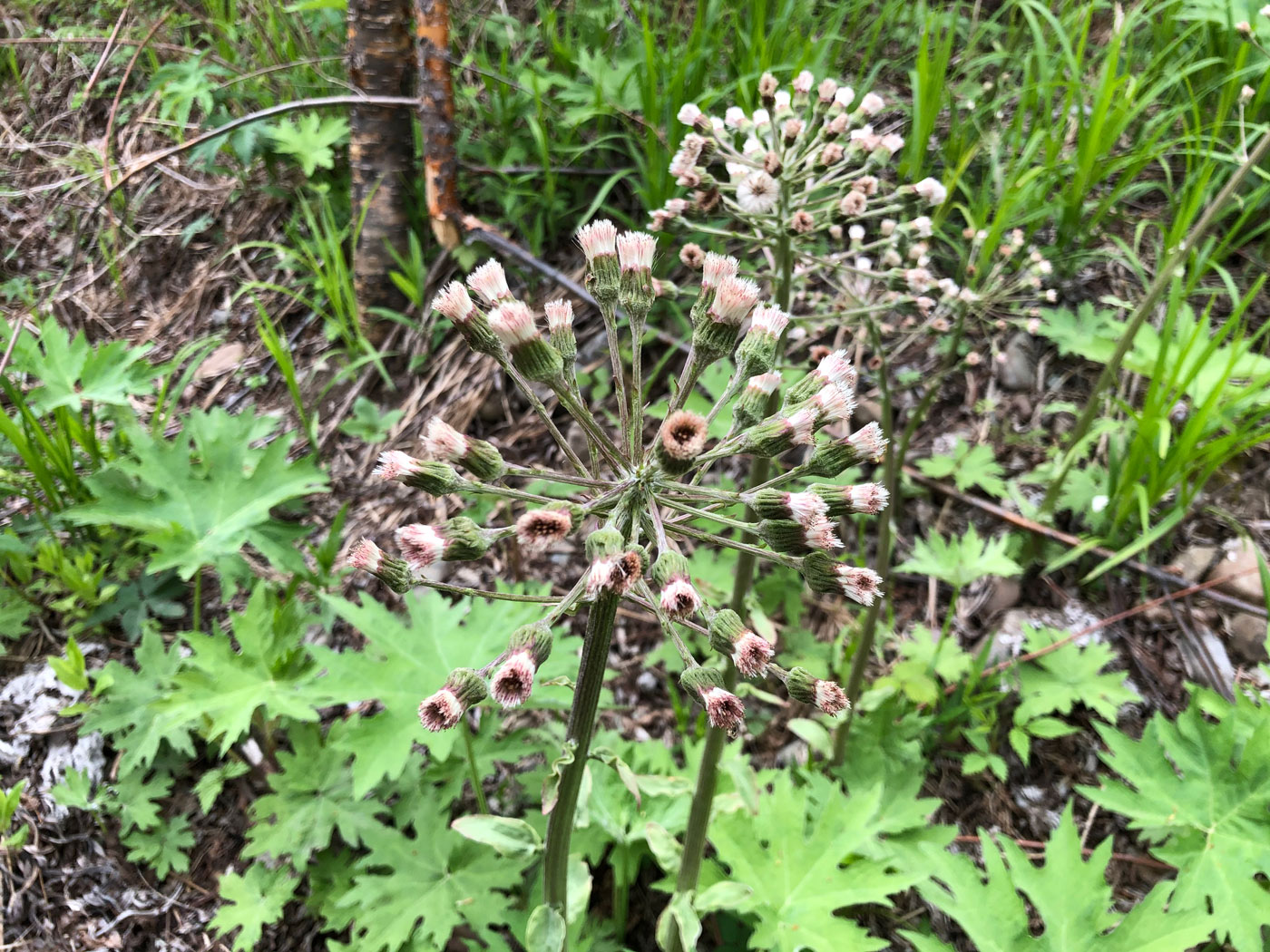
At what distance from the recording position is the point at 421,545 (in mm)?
1719

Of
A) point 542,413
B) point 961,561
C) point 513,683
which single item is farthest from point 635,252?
point 961,561

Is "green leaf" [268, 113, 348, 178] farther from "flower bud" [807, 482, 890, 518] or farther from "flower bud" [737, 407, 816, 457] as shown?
"flower bud" [807, 482, 890, 518]

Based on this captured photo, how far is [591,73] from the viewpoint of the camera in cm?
453

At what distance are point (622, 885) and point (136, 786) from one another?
2027 mm

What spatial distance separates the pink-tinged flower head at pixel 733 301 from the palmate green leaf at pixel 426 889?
1882mm

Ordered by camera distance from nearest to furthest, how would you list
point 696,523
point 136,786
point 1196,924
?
point 1196,924
point 136,786
point 696,523

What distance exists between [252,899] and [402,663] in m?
1.06

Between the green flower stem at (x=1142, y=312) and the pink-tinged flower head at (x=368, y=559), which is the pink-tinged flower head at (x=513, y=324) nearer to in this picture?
the pink-tinged flower head at (x=368, y=559)

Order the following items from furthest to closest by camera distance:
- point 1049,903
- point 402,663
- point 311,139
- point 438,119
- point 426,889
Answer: point 311,139, point 438,119, point 402,663, point 426,889, point 1049,903

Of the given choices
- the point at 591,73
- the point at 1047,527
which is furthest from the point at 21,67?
the point at 1047,527

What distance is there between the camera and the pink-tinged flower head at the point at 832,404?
1813 mm

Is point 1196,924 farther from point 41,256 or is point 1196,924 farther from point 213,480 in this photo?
point 41,256

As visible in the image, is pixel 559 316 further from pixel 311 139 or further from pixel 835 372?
pixel 311 139

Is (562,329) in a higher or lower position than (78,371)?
higher
